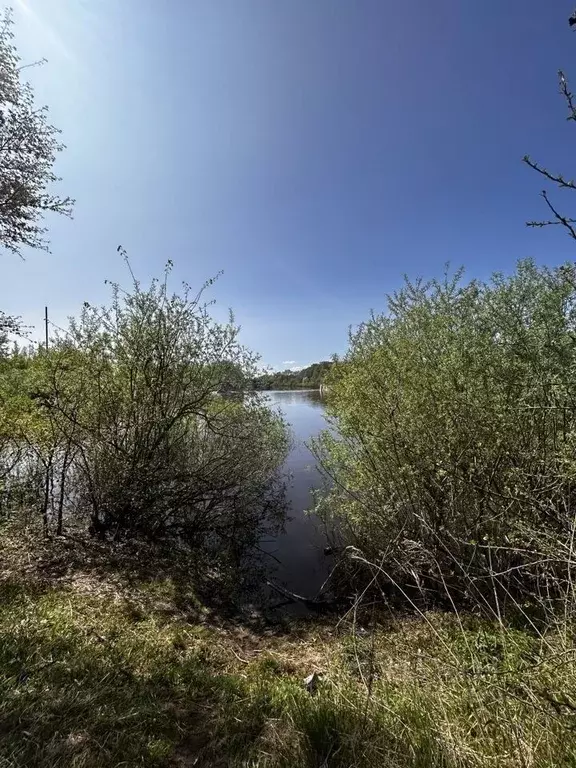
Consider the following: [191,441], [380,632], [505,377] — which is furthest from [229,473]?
[505,377]

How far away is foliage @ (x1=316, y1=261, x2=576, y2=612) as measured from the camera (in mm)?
3459

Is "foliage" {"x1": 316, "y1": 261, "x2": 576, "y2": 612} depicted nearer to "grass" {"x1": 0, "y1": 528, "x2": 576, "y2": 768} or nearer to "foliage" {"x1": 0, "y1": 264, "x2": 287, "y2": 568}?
"grass" {"x1": 0, "y1": 528, "x2": 576, "y2": 768}

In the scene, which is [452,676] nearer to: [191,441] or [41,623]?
[41,623]

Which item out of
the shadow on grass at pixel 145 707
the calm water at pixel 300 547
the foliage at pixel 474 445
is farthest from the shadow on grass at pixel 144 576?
the foliage at pixel 474 445

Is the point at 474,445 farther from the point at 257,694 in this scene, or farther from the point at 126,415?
the point at 126,415

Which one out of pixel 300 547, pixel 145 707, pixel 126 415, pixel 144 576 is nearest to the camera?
pixel 145 707

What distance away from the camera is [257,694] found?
2.92m

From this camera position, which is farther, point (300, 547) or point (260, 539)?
point (260, 539)

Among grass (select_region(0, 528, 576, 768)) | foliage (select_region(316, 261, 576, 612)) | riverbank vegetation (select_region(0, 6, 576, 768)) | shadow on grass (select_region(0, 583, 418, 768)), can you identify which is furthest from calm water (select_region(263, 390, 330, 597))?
→ shadow on grass (select_region(0, 583, 418, 768))

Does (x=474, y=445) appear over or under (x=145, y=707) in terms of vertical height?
over

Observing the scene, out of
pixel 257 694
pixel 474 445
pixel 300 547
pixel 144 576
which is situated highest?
pixel 474 445

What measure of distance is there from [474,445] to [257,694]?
3239 millimetres

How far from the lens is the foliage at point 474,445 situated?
346 centimetres

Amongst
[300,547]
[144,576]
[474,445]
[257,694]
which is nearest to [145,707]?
[257,694]
